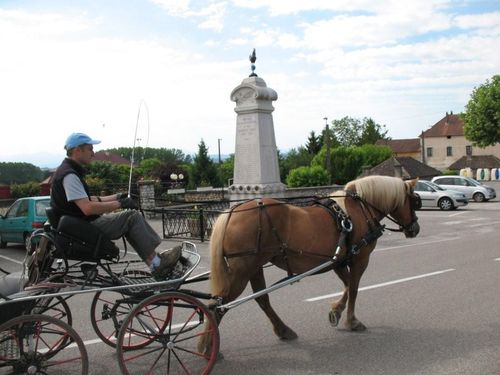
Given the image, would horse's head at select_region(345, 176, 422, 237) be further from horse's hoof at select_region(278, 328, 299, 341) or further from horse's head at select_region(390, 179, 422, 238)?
horse's hoof at select_region(278, 328, 299, 341)

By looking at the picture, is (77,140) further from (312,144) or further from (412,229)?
(312,144)

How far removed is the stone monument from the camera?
46.4ft

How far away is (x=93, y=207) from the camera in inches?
177

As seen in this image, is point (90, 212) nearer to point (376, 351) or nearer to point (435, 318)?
point (376, 351)

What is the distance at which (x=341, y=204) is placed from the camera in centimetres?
585

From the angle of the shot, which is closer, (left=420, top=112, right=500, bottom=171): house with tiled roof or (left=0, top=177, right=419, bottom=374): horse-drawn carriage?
(left=0, top=177, right=419, bottom=374): horse-drawn carriage

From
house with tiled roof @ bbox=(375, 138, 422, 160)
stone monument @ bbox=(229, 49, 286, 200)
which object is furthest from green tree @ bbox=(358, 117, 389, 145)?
stone monument @ bbox=(229, 49, 286, 200)

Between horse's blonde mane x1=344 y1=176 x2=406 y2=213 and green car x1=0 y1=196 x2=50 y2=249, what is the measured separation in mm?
9604

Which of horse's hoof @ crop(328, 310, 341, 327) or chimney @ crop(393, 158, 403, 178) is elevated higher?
chimney @ crop(393, 158, 403, 178)

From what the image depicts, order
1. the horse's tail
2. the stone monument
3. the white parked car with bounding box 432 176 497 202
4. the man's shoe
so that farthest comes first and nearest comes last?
the white parked car with bounding box 432 176 497 202 → the stone monument → the horse's tail → the man's shoe

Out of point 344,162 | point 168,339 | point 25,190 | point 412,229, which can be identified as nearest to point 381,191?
point 412,229

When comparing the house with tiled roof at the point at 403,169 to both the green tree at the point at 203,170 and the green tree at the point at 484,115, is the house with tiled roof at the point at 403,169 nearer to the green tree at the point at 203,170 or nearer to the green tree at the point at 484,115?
the green tree at the point at 484,115

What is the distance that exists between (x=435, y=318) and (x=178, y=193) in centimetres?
2186

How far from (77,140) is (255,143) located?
9620 millimetres
